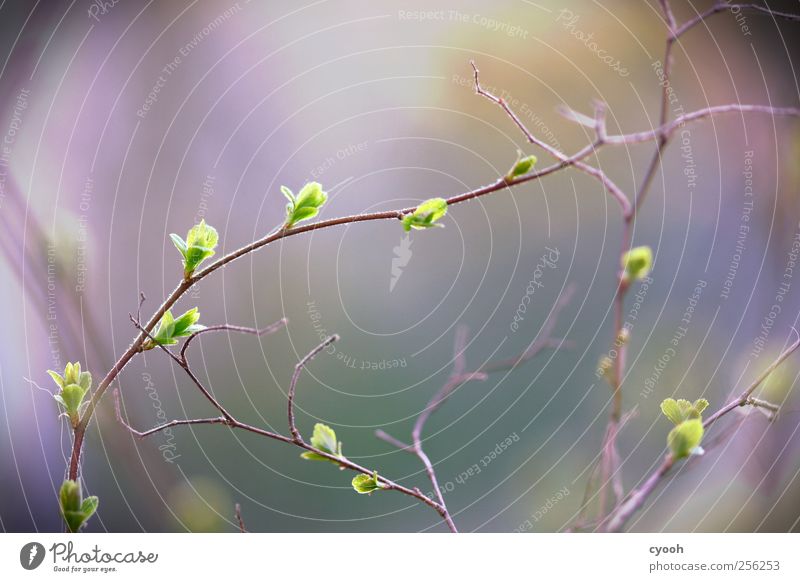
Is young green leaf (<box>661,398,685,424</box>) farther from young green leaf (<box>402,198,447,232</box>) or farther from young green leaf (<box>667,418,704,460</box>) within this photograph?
young green leaf (<box>402,198,447,232</box>)

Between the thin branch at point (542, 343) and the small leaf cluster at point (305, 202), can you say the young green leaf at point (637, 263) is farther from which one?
the thin branch at point (542, 343)

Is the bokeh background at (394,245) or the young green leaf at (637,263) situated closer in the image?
the young green leaf at (637,263)

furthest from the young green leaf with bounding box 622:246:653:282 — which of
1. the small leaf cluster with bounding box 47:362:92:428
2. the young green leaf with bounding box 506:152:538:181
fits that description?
the small leaf cluster with bounding box 47:362:92:428

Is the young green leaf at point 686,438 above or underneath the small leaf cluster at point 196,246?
underneath

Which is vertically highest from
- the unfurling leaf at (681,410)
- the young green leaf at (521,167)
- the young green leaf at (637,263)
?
the young green leaf at (521,167)

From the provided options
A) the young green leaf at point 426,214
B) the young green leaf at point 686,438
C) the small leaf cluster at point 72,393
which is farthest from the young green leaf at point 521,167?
the small leaf cluster at point 72,393

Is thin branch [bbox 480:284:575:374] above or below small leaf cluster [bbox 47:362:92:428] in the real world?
below
